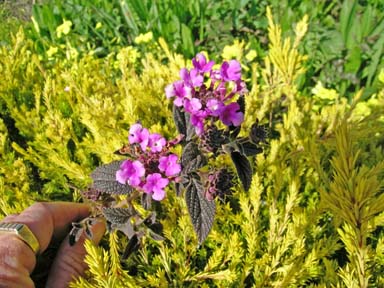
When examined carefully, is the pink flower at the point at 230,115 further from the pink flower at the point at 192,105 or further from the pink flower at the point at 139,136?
the pink flower at the point at 139,136

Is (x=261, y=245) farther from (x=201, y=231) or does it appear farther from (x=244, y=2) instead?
(x=244, y=2)

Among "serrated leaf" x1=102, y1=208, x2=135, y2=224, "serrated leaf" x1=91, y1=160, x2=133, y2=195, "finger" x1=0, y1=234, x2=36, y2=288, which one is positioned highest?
"serrated leaf" x1=91, y1=160, x2=133, y2=195

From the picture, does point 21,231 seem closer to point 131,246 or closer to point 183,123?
point 131,246

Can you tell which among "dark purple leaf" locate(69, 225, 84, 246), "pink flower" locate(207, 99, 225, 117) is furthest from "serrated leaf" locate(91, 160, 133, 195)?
"pink flower" locate(207, 99, 225, 117)

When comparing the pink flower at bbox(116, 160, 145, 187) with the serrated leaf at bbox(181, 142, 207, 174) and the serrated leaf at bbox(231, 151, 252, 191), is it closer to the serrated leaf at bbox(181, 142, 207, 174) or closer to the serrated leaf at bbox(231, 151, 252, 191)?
the serrated leaf at bbox(181, 142, 207, 174)

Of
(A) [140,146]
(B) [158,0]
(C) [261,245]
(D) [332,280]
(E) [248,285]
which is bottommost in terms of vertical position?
(E) [248,285]

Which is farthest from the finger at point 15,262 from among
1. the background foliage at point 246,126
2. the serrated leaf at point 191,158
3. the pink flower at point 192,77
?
the pink flower at point 192,77

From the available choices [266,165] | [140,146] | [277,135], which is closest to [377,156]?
[266,165]
